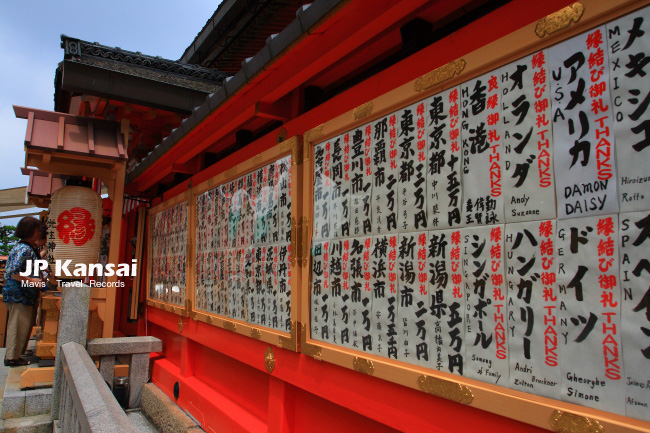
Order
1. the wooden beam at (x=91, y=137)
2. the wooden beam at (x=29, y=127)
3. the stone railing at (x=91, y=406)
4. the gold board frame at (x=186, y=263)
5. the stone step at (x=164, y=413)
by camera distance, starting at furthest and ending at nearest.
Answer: the wooden beam at (x=91, y=137), the gold board frame at (x=186, y=263), the wooden beam at (x=29, y=127), the stone step at (x=164, y=413), the stone railing at (x=91, y=406)

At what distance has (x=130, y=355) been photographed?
22.9 feet

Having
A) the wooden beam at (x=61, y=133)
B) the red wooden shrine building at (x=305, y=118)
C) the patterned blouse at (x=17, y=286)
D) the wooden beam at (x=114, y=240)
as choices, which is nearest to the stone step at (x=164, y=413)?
the red wooden shrine building at (x=305, y=118)

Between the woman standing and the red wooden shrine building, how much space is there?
2042 mm

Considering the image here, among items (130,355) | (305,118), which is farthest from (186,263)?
(305,118)

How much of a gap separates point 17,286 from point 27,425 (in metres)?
2.19

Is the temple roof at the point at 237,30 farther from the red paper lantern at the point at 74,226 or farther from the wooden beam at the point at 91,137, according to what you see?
the red paper lantern at the point at 74,226

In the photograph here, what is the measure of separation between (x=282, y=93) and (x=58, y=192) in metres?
4.67

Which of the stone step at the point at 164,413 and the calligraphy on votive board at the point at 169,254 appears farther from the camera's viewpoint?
the calligraphy on votive board at the point at 169,254

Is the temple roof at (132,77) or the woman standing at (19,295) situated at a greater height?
the temple roof at (132,77)

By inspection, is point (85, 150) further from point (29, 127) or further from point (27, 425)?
point (27, 425)

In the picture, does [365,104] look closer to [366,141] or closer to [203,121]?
[366,141]

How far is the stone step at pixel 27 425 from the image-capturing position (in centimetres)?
584

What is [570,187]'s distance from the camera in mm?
1941

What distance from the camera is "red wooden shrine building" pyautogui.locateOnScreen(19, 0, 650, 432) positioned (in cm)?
226
